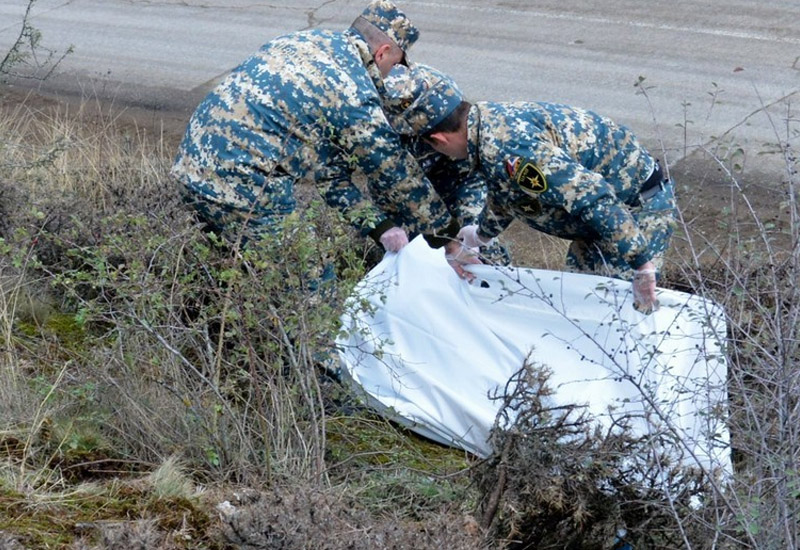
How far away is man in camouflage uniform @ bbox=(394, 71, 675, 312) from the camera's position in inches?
171

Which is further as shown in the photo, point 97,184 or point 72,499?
point 97,184

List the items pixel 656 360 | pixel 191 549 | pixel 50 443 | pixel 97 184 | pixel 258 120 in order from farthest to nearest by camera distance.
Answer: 1. pixel 97 184
2. pixel 258 120
3. pixel 656 360
4. pixel 50 443
5. pixel 191 549

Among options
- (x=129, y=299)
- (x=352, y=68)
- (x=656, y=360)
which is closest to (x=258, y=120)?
(x=352, y=68)

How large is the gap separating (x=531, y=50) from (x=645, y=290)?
6.67m

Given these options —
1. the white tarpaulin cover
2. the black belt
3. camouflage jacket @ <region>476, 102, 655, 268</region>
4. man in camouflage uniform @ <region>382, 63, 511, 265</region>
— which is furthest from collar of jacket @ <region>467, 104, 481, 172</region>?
the black belt

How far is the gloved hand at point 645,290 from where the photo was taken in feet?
14.9

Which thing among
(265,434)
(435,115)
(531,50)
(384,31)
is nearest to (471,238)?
(435,115)

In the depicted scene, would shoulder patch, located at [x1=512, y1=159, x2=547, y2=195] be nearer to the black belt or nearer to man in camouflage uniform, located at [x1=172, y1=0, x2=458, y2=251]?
man in camouflage uniform, located at [x1=172, y1=0, x2=458, y2=251]

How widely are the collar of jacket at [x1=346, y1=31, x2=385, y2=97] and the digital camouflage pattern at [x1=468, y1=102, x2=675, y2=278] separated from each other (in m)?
0.55

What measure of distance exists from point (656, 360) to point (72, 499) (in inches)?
82.5

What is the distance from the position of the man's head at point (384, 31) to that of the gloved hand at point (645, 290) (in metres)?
1.38

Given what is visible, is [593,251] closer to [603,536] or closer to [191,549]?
[603,536]

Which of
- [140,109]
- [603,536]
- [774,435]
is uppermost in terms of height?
[774,435]

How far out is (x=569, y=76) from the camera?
10.1m
